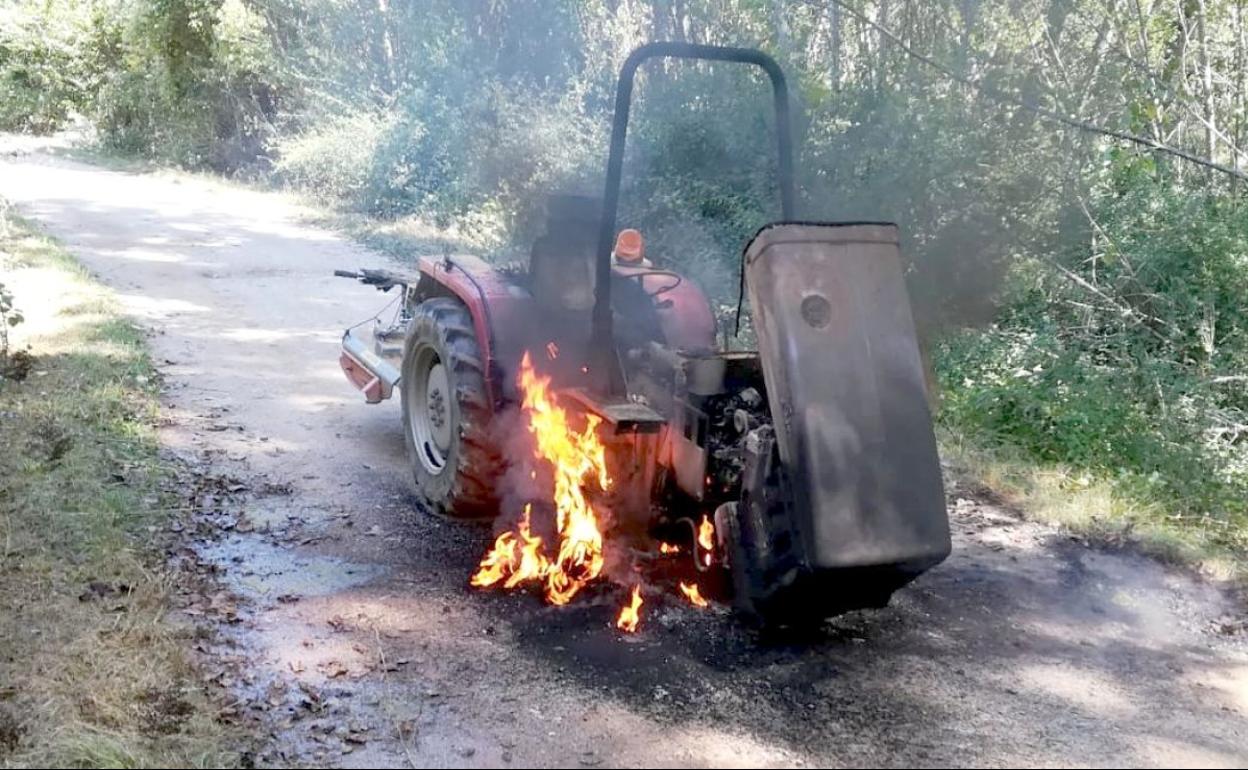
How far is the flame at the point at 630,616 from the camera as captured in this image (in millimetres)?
4336

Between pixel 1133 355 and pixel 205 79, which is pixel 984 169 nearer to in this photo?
pixel 1133 355

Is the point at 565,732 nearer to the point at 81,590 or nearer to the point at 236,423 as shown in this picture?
the point at 81,590

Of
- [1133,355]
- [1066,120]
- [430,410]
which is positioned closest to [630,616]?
[430,410]

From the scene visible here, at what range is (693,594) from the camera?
460 cm

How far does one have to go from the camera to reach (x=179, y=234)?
15.3 m

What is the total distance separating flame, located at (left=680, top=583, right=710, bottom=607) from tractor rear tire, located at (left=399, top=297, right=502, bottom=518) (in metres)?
1.13

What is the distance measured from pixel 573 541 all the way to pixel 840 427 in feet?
4.99

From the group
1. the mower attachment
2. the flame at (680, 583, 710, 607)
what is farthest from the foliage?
the flame at (680, 583, 710, 607)

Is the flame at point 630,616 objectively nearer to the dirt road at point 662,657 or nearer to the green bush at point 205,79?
the dirt road at point 662,657

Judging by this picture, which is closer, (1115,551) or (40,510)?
(40,510)

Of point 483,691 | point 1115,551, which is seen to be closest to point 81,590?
point 483,691

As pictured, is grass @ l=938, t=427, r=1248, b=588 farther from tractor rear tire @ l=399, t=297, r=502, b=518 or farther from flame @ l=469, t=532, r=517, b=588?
tractor rear tire @ l=399, t=297, r=502, b=518

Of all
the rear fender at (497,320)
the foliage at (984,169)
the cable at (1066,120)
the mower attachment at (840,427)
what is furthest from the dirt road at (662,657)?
the cable at (1066,120)

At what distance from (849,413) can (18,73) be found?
106 ft
